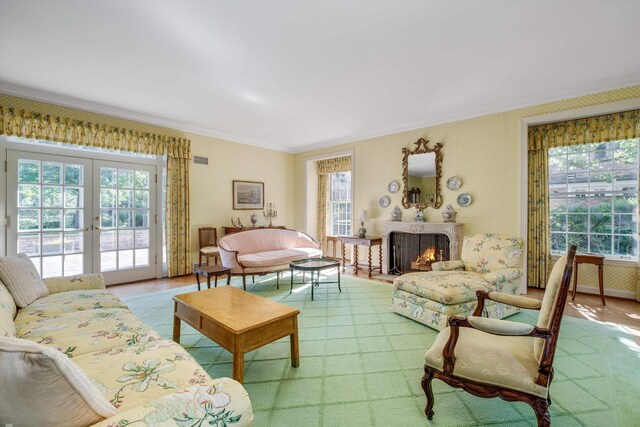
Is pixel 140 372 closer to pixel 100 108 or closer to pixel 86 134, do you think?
pixel 86 134

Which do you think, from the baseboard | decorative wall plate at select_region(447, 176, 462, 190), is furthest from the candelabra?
Answer: the baseboard

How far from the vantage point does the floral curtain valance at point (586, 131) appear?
380 cm

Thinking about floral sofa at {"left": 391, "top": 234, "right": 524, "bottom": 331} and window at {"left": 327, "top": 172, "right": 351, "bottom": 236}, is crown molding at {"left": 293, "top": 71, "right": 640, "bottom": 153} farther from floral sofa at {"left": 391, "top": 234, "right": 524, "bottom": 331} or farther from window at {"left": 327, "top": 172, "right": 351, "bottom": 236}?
floral sofa at {"left": 391, "top": 234, "right": 524, "bottom": 331}

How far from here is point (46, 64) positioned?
316 cm

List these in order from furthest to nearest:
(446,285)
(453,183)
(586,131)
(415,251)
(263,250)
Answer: (263,250) < (415,251) < (453,183) < (586,131) < (446,285)

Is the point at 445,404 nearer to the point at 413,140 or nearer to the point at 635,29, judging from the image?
the point at 635,29

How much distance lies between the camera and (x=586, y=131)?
412 cm

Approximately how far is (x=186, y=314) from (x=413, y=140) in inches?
180

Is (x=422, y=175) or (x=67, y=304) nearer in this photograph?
(x=67, y=304)

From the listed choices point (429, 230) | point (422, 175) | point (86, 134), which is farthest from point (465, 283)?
point (86, 134)

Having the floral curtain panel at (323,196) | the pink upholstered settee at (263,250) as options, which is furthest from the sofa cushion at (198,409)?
the floral curtain panel at (323,196)

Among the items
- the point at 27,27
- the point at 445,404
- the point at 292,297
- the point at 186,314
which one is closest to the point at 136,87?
the point at 27,27

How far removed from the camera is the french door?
3.96 meters

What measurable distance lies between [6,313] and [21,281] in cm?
78
